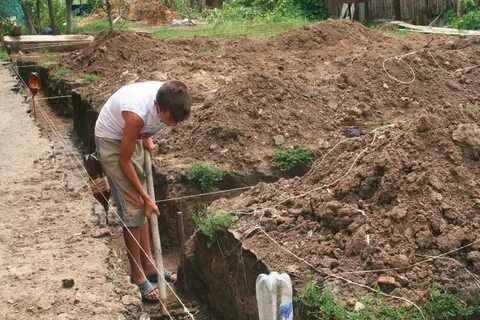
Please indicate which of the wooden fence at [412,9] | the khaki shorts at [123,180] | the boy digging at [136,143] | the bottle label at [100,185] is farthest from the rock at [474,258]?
the wooden fence at [412,9]

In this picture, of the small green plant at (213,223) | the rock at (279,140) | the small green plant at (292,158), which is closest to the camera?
the small green plant at (213,223)

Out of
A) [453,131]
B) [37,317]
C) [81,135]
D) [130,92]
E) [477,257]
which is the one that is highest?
[130,92]

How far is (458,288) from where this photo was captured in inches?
165

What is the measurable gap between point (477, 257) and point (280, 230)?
1.41 meters

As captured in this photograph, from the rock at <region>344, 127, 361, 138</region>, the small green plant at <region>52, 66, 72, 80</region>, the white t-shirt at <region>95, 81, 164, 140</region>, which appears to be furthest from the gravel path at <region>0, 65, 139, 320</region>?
the small green plant at <region>52, 66, 72, 80</region>

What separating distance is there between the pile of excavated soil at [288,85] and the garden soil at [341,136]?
20 mm

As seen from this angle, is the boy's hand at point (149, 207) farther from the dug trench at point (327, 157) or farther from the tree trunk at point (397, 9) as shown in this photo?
the tree trunk at point (397, 9)

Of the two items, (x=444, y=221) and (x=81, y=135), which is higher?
(x=444, y=221)

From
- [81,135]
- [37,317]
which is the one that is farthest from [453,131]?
[81,135]

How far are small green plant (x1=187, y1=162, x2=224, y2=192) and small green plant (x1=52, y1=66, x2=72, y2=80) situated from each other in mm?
7141

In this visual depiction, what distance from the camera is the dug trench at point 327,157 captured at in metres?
4.60

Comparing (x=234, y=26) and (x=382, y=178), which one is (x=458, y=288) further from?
(x=234, y=26)

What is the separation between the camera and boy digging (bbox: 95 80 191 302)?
183 inches

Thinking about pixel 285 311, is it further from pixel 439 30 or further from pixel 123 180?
pixel 439 30
